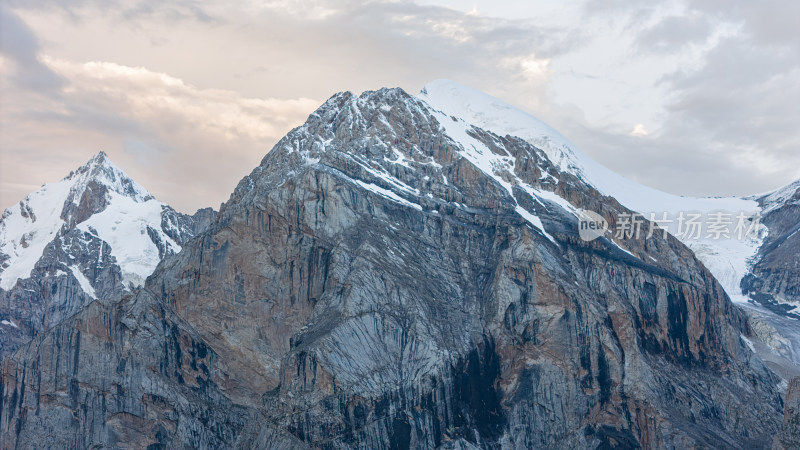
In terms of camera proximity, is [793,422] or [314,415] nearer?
[793,422]

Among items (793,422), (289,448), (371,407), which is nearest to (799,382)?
(793,422)

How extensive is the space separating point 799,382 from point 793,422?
610cm

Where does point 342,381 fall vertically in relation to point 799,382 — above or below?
above

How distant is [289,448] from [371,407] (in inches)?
631

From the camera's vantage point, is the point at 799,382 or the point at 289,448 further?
the point at 289,448

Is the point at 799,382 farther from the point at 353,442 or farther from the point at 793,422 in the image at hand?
the point at 353,442

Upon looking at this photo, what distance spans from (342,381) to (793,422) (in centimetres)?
7553

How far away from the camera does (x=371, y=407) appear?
7869 inches

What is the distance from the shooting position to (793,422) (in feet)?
559

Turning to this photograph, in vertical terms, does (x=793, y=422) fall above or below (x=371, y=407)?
below

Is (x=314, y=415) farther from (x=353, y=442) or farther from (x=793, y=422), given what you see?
(x=793, y=422)

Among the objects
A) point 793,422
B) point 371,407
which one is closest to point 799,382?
point 793,422

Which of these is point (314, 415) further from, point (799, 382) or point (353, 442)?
point (799, 382)

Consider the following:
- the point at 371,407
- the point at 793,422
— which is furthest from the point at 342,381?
the point at 793,422
